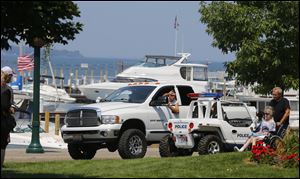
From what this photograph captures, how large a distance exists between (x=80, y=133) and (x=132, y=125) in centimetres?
129

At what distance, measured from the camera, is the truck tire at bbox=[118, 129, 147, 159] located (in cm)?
1930

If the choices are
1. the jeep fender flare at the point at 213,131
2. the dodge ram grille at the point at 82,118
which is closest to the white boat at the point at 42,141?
the dodge ram grille at the point at 82,118

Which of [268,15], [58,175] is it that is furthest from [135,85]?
Result: [58,175]

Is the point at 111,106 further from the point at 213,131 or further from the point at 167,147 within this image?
the point at 213,131

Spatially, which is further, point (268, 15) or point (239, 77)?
point (239, 77)

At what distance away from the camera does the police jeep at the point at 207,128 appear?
1920 centimetres

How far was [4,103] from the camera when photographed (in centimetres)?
1299

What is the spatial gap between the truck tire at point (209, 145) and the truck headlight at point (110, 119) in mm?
2024

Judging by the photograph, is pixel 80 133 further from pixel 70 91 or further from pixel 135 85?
pixel 70 91

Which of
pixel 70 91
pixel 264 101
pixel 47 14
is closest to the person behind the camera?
pixel 47 14

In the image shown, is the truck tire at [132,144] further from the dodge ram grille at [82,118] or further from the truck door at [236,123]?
the truck door at [236,123]

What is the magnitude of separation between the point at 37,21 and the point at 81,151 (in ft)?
27.5

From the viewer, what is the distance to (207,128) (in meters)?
19.4

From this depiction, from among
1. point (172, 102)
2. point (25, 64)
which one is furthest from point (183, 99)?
point (25, 64)
